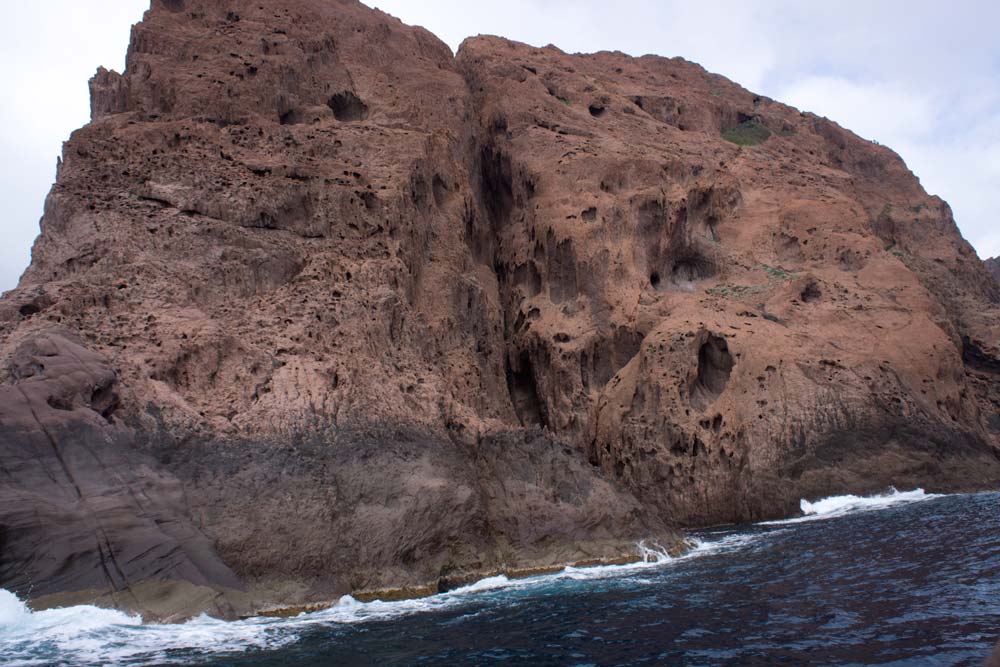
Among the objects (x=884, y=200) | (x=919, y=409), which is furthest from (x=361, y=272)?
(x=884, y=200)

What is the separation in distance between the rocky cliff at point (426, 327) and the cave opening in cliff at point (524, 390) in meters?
0.16

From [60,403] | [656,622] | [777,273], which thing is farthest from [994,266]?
[60,403]

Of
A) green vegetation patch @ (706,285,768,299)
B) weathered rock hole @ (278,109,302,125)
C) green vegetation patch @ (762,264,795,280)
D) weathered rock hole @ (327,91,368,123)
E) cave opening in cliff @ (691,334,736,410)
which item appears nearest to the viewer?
weathered rock hole @ (278,109,302,125)

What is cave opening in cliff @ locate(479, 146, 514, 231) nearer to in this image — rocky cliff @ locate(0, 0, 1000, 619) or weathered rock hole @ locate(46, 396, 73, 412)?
rocky cliff @ locate(0, 0, 1000, 619)

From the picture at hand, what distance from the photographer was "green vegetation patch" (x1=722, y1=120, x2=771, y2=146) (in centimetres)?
5062

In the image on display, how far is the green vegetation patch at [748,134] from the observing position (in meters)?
50.6

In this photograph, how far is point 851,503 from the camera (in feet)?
96.2

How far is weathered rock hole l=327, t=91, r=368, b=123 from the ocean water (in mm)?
22912

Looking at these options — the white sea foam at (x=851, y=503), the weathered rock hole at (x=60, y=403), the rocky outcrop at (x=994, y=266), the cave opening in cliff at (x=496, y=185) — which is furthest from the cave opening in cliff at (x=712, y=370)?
the rocky outcrop at (x=994, y=266)

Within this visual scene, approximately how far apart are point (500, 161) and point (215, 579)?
30.2 m

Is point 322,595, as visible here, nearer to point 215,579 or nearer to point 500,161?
point 215,579

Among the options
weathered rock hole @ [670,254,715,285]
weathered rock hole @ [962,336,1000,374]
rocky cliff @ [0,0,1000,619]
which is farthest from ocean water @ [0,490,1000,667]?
weathered rock hole @ [962,336,1000,374]

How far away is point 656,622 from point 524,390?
24873 millimetres

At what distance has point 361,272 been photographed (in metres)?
27.1
